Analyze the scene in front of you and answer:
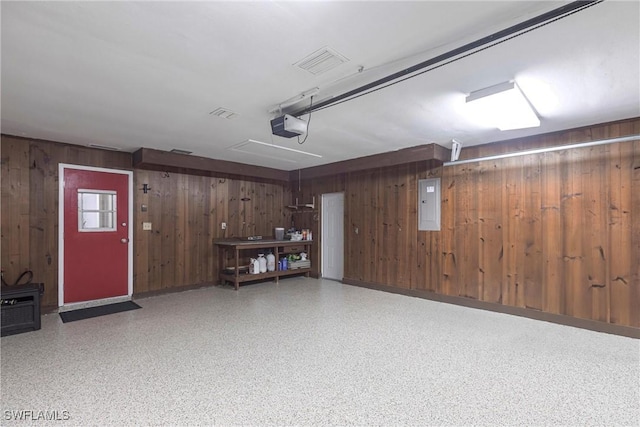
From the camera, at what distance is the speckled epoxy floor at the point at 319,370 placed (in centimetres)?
208

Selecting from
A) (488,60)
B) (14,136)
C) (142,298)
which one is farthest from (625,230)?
(14,136)

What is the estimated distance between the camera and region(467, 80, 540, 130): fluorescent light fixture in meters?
2.58

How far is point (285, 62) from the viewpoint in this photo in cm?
225

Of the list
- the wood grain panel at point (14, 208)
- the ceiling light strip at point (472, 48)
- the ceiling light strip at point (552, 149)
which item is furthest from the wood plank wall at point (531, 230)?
the wood grain panel at point (14, 208)

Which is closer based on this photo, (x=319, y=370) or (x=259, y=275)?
(x=319, y=370)

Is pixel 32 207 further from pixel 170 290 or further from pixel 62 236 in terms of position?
pixel 170 290

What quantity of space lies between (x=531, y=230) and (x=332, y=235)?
3700 millimetres

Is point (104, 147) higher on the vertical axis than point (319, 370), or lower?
higher

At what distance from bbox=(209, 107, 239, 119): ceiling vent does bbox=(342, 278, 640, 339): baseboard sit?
3.95 metres

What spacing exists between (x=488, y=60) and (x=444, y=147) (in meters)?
2.66

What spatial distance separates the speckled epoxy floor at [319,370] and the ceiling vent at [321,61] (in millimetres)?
A: 2410

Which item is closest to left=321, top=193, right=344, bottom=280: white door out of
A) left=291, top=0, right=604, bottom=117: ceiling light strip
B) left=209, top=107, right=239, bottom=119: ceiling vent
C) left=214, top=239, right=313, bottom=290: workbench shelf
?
left=214, top=239, right=313, bottom=290: workbench shelf

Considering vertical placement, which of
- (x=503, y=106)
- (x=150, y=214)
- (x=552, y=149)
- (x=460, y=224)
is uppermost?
(x=503, y=106)

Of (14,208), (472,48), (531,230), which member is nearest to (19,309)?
(14,208)
